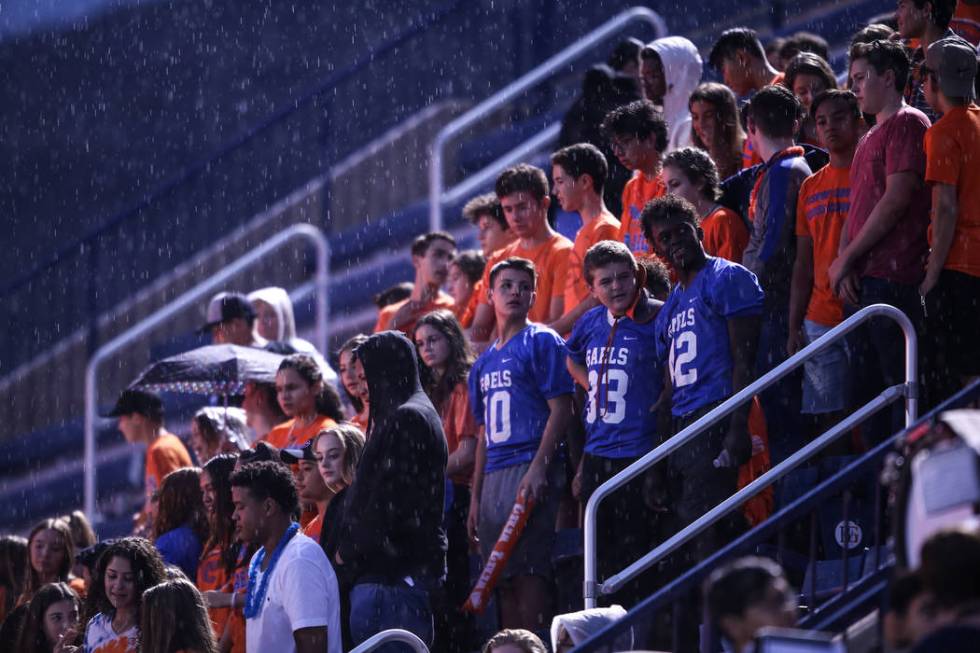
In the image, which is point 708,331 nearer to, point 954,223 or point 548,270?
point 954,223

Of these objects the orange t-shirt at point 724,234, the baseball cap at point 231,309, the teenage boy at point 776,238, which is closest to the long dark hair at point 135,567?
the teenage boy at point 776,238

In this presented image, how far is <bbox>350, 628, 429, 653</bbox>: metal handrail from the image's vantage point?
609cm

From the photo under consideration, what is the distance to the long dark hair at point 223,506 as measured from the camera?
7352 mm

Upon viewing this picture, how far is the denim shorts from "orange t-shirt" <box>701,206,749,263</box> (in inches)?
29.7

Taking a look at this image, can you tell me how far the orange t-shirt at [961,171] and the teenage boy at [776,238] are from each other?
3.13 feet

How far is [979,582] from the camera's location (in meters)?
3.46

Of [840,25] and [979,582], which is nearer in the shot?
[979,582]

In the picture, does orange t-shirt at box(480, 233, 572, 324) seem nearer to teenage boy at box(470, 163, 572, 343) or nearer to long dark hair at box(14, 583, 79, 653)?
teenage boy at box(470, 163, 572, 343)

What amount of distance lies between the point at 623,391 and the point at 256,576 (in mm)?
1575

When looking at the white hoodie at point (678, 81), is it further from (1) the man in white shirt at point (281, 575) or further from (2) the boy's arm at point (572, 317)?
(1) the man in white shirt at point (281, 575)

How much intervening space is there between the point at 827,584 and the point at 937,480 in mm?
2751

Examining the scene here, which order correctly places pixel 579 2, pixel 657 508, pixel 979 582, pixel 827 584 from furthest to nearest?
1. pixel 579 2
2. pixel 657 508
3. pixel 827 584
4. pixel 979 582

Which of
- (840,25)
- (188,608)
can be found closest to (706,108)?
(188,608)

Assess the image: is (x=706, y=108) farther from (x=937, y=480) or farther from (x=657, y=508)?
(x=937, y=480)
